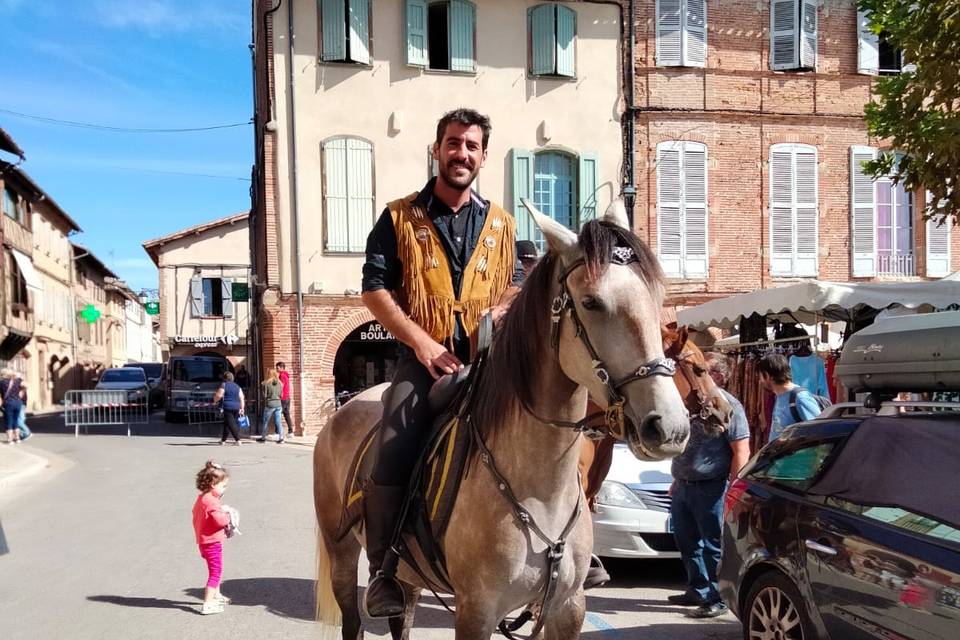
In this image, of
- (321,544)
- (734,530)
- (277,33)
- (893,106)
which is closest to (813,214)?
(893,106)

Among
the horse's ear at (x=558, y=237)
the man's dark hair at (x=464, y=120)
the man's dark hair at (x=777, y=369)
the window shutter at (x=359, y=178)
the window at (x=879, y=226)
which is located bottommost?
the man's dark hair at (x=777, y=369)

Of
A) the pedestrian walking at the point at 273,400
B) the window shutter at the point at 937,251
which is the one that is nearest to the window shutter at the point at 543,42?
the pedestrian walking at the point at 273,400

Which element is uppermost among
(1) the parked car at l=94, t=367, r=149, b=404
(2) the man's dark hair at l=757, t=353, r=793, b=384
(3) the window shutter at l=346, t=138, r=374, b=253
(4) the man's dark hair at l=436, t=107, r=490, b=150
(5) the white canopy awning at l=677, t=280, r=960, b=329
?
(3) the window shutter at l=346, t=138, r=374, b=253

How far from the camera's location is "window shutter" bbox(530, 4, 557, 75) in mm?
19953

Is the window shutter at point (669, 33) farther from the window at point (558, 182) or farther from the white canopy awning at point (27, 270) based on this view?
the white canopy awning at point (27, 270)

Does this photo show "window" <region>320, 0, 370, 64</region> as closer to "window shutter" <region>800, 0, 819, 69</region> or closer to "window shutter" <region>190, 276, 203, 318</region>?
"window shutter" <region>800, 0, 819, 69</region>

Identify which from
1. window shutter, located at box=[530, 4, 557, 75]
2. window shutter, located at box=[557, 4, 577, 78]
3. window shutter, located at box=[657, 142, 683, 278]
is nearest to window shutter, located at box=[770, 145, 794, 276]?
window shutter, located at box=[657, 142, 683, 278]

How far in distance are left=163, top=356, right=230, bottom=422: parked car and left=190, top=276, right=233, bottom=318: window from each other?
14.2 m

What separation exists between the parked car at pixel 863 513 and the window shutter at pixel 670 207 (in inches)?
596

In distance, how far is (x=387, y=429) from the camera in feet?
10.6

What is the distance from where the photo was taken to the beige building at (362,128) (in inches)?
762

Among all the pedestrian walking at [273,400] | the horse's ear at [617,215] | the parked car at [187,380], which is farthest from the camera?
the parked car at [187,380]

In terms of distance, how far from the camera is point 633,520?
659 centimetres

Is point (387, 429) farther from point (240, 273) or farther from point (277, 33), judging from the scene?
point (240, 273)
